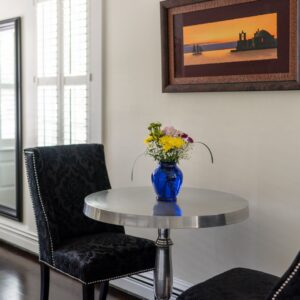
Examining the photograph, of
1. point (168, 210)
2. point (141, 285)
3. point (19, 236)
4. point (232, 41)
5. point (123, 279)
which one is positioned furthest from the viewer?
point (19, 236)

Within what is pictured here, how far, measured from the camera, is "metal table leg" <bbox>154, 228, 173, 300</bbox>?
2.29 metres

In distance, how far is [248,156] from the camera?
8.31 ft

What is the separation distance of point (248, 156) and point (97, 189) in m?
0.84

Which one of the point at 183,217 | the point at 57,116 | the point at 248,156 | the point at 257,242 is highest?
the point at 57,116

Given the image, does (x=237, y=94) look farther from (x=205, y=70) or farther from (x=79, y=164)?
(x=79, y=164)

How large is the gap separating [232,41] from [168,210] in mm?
971

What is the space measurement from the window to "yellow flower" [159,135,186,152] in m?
1.30

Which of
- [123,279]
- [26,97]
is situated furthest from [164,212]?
[26,97]

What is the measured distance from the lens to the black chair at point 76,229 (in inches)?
92.8

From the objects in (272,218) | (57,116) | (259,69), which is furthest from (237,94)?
(57,116)

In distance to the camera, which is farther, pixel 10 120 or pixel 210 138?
pixel 10 120

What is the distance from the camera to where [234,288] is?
194cm

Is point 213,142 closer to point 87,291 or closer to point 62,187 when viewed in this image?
point 62,187

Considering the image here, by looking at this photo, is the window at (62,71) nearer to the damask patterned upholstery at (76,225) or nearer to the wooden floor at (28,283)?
the damask patterned upholstery at (76,225)
